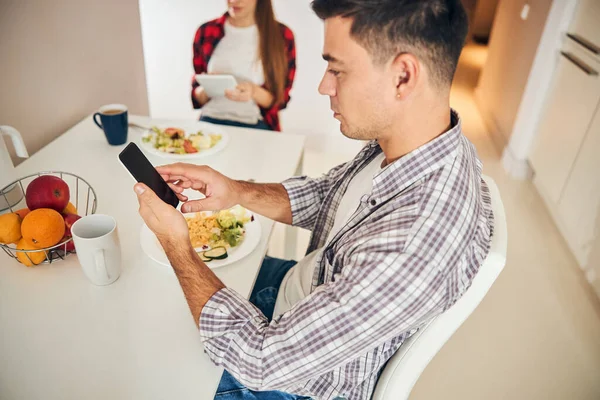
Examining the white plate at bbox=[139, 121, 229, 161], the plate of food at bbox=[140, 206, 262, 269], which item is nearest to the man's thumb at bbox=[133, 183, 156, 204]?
the plate of food at bbox=[140, 206, 262, 269]

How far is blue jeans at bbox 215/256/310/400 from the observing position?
2.94ft

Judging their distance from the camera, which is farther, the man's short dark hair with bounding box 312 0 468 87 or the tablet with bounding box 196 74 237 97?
the tablet with bounding box 196 74 237 97

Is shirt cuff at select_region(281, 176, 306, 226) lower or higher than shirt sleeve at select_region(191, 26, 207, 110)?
lower

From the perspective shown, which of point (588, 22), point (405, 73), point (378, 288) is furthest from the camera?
point (588, 22)

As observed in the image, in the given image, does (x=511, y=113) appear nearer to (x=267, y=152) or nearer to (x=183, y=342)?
(x=267, y=152)

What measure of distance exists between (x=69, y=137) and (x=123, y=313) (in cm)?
82

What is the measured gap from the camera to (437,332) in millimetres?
725

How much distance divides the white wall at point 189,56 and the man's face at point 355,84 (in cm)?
Answer: 123

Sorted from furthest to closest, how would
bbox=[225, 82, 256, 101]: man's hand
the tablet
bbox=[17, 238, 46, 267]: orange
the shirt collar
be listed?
bbox=[225, 82, 256, 101]: man's hand, the tablet, bbox=[17, 238, 46, 267]: orange, the shirt collar

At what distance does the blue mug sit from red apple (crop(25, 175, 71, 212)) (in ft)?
1.56

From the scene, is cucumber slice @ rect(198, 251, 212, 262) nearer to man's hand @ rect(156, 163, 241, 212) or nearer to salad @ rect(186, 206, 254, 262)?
salad @ rect(186, 206, 254, 262)

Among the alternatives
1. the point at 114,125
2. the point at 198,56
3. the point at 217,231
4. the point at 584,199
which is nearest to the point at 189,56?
the point at 198,56

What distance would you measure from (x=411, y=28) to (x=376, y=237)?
349mm

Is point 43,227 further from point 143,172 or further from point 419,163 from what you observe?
point 419,163
